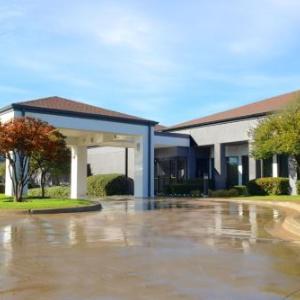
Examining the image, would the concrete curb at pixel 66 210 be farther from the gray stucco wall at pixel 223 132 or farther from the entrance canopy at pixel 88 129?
the gray stucco wall at pixel 223 132

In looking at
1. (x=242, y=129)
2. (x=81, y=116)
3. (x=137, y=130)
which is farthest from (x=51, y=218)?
(x=242, y=129)

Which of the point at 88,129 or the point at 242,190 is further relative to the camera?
the point at 242,190

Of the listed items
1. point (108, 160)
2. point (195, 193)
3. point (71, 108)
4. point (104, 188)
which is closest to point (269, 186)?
point (195, 193)

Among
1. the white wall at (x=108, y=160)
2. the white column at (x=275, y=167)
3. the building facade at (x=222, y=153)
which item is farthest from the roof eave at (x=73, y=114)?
the white wall at (x=108, y=160)

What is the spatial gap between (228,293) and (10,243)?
21.1ft

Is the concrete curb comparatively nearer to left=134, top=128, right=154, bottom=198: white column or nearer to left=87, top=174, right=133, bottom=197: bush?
left=134, top=128, right=154, bottom=198: white column

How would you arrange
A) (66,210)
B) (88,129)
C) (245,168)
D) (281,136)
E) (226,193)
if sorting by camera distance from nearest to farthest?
1. (66,210)
2. (281,136)
3. (88,129)
4. (226,193)
5. (245,168)

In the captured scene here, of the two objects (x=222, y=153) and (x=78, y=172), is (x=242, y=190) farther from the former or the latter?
(x=78, y=172)

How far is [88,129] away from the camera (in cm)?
3528

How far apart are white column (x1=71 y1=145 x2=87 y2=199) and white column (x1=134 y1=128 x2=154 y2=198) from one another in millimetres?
5755

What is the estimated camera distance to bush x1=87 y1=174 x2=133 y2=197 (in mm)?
45406

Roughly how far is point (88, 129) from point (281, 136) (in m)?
12.5

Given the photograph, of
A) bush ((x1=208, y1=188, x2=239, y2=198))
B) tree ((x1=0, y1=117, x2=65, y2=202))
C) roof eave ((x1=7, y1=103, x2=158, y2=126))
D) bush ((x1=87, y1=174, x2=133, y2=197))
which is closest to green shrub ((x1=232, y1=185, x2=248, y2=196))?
bush ((x1=208, y1=188, x2=239, y2=198))

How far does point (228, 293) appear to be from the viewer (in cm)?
688
